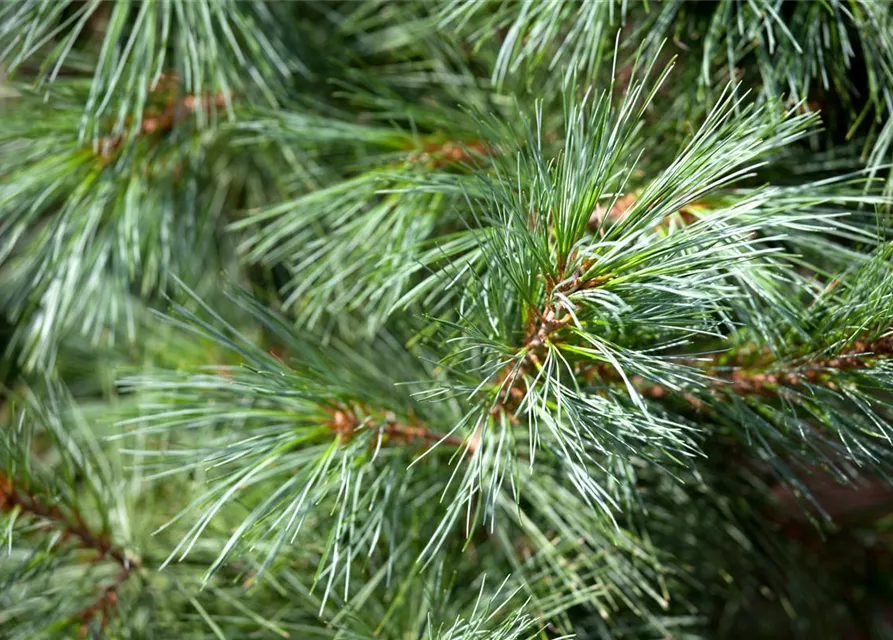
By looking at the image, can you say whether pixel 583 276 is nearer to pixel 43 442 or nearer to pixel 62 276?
pixel 62 276

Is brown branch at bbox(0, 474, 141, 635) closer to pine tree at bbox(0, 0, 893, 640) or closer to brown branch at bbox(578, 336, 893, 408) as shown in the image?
pine tree at bbox(0, 0, 893, 640)

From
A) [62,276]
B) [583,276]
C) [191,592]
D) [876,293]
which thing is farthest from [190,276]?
[876,293]

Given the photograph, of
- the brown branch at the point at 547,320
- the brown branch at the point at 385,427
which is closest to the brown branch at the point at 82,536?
the brown branch at the point at 385,427

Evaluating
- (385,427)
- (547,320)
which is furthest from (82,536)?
(547,320)

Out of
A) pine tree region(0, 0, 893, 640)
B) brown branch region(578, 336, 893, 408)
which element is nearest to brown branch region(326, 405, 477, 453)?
pine tree region(0, 0, 893, 640)

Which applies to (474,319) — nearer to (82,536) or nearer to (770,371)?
(770,371)

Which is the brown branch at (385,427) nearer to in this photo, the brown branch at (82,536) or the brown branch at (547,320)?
the brown branch at (547,320)

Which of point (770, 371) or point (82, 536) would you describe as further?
point (82, 536)

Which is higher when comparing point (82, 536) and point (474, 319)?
point (474, 319)
